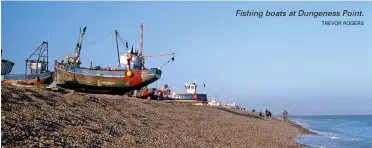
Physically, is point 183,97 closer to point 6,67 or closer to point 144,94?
point 144,94

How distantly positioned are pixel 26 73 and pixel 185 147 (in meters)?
52.2

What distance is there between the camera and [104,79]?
51656 mm

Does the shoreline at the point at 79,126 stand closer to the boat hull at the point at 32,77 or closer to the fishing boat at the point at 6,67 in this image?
the fishing boat at the point at 6,67

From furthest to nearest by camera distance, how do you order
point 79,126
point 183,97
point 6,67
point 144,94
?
point 183,97 < point 6,67 < point 144,94 < point 79,126

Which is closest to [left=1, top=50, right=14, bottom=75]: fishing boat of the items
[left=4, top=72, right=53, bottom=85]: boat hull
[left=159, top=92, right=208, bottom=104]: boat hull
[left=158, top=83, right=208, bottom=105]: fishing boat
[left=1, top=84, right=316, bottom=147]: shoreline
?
[left=4, top=72, right=53, bottom=85]: boat hull

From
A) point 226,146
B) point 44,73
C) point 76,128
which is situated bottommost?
point 226,146

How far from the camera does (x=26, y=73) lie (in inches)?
2527

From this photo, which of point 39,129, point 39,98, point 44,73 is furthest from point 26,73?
point 39,129

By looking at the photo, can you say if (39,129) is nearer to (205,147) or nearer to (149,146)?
(149,146)

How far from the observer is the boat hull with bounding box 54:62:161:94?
51.5 metres

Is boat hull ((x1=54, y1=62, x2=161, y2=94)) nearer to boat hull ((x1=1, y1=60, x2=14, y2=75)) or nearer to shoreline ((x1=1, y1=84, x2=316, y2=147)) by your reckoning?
boat hull ((x1=1, y1=60, x2=14, y2=75))

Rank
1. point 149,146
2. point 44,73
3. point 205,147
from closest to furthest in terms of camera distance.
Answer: point 149,146 < point 205,147 < point 44,73

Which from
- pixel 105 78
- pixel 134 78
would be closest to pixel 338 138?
pixel 134 78

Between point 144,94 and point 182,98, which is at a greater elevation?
point 144,94
